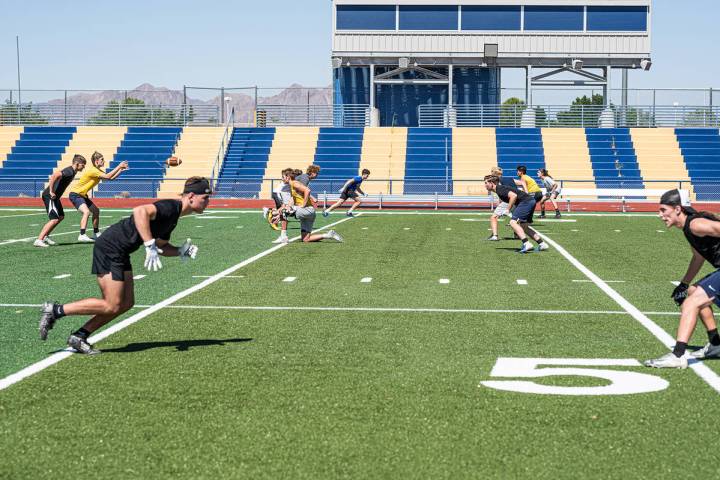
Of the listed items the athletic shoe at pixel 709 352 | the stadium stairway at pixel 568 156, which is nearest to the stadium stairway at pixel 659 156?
the stadium stairway at pixel 568 156

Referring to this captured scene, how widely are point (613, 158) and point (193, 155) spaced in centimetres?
1871

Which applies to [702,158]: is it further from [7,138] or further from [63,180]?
[63,180]

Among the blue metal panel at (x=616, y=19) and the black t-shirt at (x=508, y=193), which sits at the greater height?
the blue metal panel at (x=616, y=19)

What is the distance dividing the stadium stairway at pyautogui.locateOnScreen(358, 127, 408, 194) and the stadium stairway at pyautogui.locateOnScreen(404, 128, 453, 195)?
33 centimetres

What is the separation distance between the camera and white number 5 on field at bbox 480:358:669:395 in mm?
6977

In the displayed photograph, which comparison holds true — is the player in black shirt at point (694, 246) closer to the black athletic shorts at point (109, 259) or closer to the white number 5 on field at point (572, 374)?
the white number 5 on field at point (572, 374)

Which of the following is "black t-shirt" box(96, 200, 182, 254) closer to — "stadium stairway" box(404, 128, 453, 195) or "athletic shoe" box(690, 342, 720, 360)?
"athletic shoe" box(690, 342, 720, 360)

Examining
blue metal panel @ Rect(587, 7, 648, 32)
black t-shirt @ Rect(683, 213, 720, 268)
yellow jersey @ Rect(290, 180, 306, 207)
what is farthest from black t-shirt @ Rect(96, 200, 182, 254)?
blue metal panel @ Rect(587, 7, 648, 32)

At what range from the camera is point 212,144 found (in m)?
47.9

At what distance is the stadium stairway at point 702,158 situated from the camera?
3900cm

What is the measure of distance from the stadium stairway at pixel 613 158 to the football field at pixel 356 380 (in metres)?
26.9

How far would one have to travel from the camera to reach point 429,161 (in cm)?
4491

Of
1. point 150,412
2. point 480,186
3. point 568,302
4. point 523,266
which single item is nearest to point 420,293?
point 568,302

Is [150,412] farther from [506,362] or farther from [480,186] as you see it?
[480,186]
